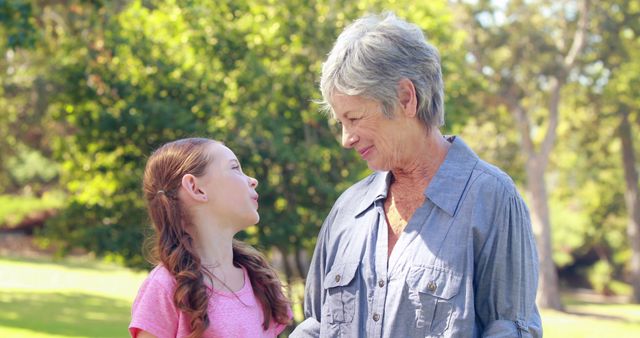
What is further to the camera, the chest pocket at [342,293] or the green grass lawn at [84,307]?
the green grass lawn at [84,307]

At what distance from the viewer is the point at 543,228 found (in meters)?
28.5

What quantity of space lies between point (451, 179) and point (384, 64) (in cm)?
40

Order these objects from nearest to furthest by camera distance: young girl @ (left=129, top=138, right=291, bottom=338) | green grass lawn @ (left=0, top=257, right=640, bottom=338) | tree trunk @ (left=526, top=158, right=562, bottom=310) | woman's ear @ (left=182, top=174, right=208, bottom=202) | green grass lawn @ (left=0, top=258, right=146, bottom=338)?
1. young girl @ (left=129, top=138, right=291, bottom=338)
2. woman's ear @ (left=182, top=174, right=208, bottom=202)
3. green grass lawn @ (left=0, top=258, right=146, bottom=338)
4. green grass lawn @ (left=0, top=257, right=640, bottom=338)
5. tree trunk @ (left=526, top=158, right=562, bottom=310)

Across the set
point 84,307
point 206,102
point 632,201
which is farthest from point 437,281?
point 632,201

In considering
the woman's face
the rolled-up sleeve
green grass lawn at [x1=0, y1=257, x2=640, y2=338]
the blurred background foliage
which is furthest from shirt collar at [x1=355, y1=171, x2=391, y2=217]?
green grass lawn at [x1=0, y1=257, x2=640, y2=338]

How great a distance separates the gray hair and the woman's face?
31mm

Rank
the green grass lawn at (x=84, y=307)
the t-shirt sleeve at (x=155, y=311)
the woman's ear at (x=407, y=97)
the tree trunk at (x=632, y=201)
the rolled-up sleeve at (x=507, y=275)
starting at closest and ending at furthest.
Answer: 1. the rolled-up sleeve at (x=507, y=275)
2. the woman's ear at (x=407, y=97)
3. the t-shirt sleeve at (x=155, y=311)
4. the green grass lawn at (x=84, y=307)
5. the tree trunk at (x=632, y=201)

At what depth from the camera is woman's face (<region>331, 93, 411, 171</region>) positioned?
293 centimetres

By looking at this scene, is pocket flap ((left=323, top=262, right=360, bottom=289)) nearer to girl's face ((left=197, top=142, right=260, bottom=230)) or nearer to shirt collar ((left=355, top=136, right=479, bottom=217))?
shirt collar ((left=355, top=136, right=479, bottom=217))

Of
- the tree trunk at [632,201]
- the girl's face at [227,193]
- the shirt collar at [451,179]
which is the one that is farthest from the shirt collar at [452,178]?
Answer: the tree trunk at [632,201]

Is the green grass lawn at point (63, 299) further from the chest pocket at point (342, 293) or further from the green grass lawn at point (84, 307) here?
the chest pocket at point (342, 293)

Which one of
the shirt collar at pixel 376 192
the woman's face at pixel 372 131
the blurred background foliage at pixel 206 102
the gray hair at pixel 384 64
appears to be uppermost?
the blurred background foliage at pixel 206 102

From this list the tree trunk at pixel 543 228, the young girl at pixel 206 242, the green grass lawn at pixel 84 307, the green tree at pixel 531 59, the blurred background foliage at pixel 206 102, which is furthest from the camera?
the tree trunk at pixel 543 228

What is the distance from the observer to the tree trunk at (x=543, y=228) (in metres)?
27.9
